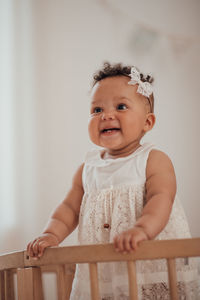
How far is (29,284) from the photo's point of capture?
820 millimetres

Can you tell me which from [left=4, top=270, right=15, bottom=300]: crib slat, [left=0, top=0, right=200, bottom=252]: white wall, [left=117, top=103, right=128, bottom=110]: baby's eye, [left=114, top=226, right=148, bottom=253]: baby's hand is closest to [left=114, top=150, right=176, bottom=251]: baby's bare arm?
[left=114, top=226, right=148, bottom=253]: baby's hand

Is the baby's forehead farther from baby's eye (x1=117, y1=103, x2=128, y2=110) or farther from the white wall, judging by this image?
the white wall

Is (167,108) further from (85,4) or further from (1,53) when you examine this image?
(1,53)

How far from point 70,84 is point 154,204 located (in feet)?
3.54

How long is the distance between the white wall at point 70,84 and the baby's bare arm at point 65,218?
0.64 meters

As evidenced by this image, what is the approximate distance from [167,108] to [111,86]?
766 millimetres

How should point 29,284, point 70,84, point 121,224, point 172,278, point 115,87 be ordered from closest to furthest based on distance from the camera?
point 172,278 → point 29,284 → point 121,224 → point 115,87 → point 70,84

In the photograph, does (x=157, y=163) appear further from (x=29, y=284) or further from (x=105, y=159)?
(x=29, y=284)

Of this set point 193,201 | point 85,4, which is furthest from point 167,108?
point 85,4

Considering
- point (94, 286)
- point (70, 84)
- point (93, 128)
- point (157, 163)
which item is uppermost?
point (70, 84)

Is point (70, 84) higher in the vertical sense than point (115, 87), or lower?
higher

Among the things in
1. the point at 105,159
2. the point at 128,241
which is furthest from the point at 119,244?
→ the point at 105,159

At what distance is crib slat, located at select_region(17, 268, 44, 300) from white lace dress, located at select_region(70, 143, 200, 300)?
0.56 feet

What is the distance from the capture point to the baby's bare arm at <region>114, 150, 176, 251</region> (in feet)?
2.44
